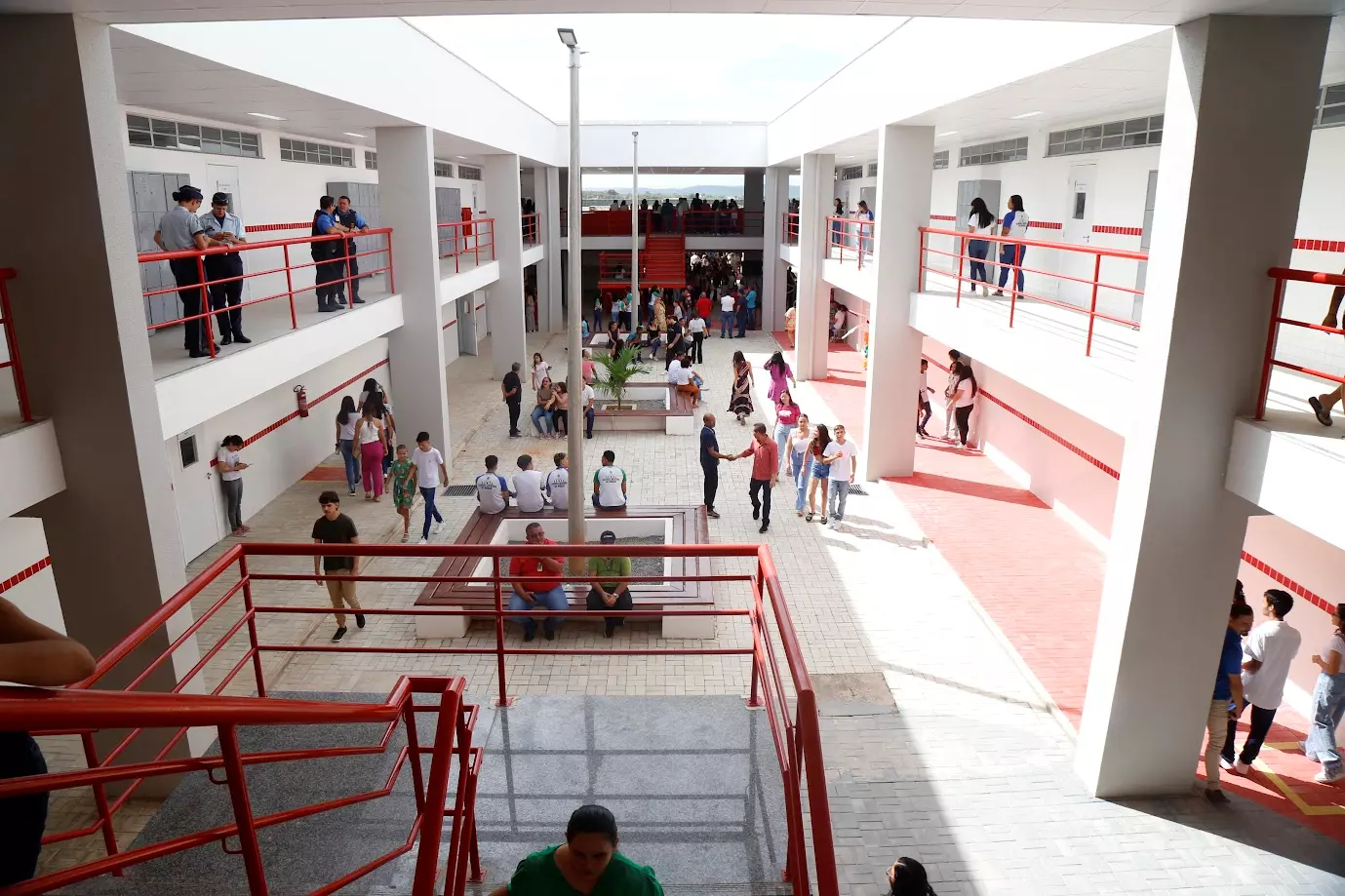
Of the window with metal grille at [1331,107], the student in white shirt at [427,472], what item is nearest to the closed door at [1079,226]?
the window with metal grille at [1331,107]

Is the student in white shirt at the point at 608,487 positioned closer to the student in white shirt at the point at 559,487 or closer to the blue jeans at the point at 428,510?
the student in white shirt at the point at 559,487

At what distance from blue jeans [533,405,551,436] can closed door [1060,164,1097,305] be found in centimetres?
947

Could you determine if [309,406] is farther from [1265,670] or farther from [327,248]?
[1265,670]

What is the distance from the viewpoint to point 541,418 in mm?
17156

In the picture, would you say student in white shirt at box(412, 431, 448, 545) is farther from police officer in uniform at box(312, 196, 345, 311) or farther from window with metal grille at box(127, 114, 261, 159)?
window with metal grille at box(127, 114, 261, 159)

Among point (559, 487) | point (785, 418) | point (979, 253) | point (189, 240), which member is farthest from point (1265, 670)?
point (189, 240)

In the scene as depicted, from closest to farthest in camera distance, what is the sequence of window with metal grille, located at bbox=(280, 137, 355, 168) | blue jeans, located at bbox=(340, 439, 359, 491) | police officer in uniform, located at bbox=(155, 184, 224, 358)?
police officer in uniform, located at bbox=(155, 184, 224, 358), blue jeans, located at bbox=(340, 439, 359, 491), window with metal grille, located at bbox=(280, 137, 355, 168)

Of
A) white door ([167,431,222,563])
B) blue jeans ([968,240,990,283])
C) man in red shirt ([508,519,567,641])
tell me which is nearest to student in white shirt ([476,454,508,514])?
man in red shirt ([508,519,567,641])

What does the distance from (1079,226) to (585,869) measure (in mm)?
13470

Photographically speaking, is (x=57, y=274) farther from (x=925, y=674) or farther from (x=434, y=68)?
(x=434, y=68)

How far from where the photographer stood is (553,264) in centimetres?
2883

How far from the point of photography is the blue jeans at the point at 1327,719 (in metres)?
6.62

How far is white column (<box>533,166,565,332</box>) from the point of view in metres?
27.1

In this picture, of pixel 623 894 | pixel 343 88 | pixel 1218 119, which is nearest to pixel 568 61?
pixel 343 88
